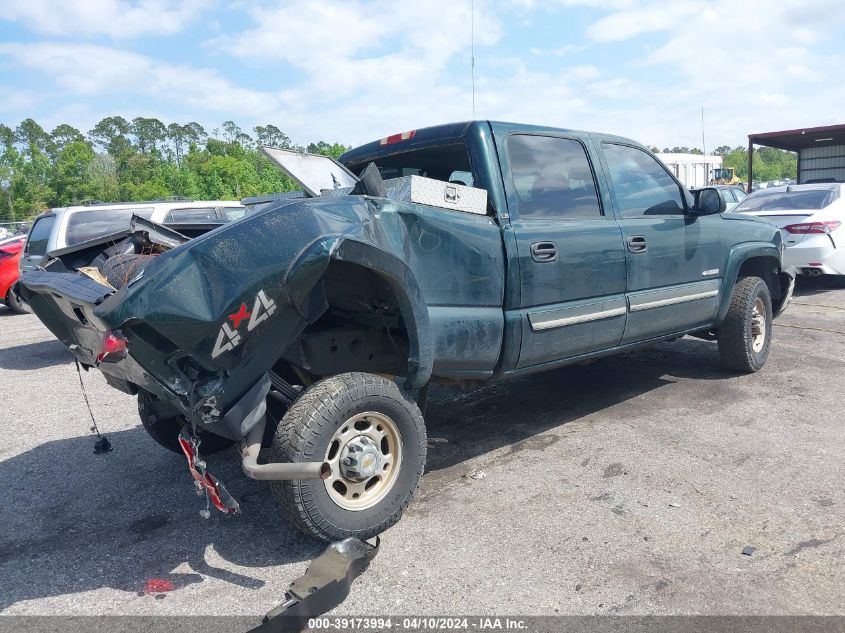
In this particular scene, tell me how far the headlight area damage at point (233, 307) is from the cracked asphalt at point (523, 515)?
1.86ft

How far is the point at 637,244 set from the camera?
15.0ft

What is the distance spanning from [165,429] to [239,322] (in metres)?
1.83

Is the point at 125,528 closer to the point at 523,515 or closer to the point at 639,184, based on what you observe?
the point at 523,515

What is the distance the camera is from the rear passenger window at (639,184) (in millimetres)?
4691

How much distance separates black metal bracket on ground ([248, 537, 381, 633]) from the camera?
2588mm

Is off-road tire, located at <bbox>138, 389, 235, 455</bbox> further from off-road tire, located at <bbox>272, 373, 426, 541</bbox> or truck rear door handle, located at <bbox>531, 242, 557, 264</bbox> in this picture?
truck rear door handle, located at <bbox>531, 242, 557, 264</bbox>

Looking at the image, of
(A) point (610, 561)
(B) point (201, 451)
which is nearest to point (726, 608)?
(A) point (610, 561)

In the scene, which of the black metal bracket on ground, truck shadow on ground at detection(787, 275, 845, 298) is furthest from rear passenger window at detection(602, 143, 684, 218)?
truck shadow on ground at detection(787, 275, 845, 298)

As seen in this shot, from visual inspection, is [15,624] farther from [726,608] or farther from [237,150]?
[237,150]

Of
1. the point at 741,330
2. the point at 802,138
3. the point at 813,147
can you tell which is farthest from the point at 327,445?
the point at 813,147

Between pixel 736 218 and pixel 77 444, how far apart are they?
5.36 m

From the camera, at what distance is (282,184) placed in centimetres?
3569

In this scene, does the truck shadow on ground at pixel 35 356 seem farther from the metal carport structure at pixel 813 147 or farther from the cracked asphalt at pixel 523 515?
the metal carport structure at pixel 813 147

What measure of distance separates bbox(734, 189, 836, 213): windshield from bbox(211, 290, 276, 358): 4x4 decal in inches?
372
